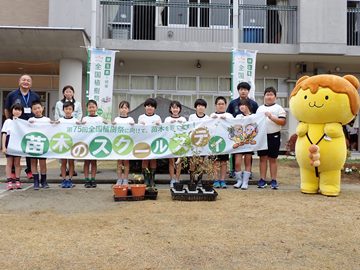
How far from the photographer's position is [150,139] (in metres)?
7.75

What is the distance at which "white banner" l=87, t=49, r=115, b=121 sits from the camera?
10.9 meters

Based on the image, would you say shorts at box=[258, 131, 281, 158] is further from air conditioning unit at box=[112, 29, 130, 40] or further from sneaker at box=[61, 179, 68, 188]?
air conditioning unit at box=[112, 29, 130, 40]

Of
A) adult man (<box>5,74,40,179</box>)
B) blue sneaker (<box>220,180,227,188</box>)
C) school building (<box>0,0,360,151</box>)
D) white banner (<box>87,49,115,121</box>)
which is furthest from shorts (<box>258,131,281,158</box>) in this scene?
school building (<box>0,0,360,151</box>)

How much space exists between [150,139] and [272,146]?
2.29 meters

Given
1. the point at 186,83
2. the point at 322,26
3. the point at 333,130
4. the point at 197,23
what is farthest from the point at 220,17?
the point at 333,130

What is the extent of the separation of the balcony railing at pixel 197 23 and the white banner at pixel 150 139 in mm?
8806

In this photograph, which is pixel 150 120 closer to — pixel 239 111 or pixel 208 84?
A: pixel 239 111

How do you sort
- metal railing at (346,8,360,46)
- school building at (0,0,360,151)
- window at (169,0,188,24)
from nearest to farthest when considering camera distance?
school building at (0,0,360,151)
window at (169,0,188,24)
metal railing at (346,8,360,46)

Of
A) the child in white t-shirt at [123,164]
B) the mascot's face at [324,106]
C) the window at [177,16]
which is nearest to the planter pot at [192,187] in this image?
the child in white t-shirt at [123,164]

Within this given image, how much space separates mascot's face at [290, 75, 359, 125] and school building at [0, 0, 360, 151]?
8.27m

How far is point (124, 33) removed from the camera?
16.1 meters

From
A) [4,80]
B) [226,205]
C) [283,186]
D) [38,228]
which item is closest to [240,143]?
[283,186]

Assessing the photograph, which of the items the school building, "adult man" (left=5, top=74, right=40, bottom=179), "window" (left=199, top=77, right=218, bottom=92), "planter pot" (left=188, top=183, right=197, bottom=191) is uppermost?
the school building

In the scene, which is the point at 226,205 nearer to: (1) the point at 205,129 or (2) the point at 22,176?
(1) the point at 205,129
